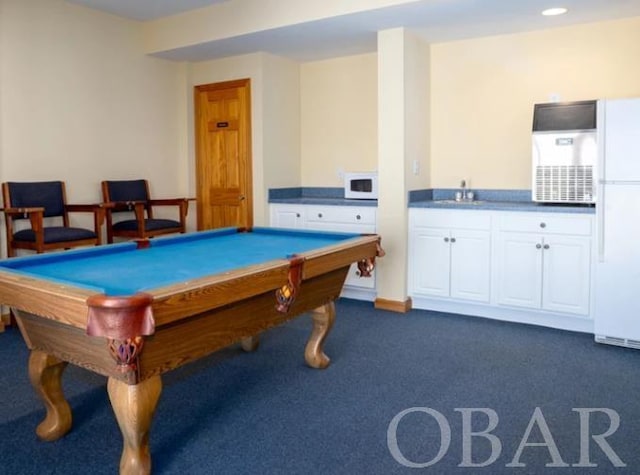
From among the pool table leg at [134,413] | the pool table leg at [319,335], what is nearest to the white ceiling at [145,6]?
the pool table leg at [319,335]

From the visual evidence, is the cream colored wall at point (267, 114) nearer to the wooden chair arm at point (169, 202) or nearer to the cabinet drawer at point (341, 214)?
the cabinet drawer at point (341, 214)

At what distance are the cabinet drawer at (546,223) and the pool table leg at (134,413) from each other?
2976 mm

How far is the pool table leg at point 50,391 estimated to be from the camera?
7.61 ft

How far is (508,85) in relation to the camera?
4582 mm

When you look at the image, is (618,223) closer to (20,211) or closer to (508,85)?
(508,85)

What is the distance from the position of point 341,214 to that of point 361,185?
13.1 inches

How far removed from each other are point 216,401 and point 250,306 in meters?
0.69

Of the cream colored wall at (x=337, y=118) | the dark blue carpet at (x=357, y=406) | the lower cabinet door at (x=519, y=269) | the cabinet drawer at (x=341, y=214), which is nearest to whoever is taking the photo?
the dark blue carpet at (x=357, y=406)

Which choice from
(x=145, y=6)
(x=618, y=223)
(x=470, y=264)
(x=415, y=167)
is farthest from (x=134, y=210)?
(x=618, y=223)

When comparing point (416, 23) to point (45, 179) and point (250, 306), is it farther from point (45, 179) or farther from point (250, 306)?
point (45, 179)

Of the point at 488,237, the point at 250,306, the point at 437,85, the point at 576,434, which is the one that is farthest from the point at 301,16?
the point at 576,434

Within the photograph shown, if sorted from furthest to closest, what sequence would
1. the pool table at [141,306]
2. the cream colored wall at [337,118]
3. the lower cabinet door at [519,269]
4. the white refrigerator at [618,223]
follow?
the cream colored wall at [337,118], the lower cabinet door at [519,269], the white refrigerator at [618,223], the pool table at [141,306]

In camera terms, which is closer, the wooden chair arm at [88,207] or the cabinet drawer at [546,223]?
the cabinet drawer at [546,223]

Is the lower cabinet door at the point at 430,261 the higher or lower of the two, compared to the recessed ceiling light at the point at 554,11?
lower
